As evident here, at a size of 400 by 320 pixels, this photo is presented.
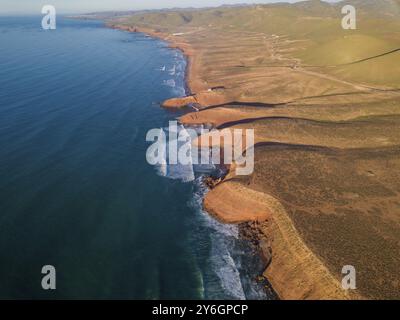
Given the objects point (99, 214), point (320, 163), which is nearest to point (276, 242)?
point (320, 163)

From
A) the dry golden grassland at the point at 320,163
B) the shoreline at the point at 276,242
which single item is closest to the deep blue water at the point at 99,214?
the shoreline at the point at 276,242

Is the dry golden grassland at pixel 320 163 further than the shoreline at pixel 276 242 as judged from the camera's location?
Yes

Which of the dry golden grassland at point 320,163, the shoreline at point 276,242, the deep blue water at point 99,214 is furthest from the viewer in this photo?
the deep blue water at point 99,214

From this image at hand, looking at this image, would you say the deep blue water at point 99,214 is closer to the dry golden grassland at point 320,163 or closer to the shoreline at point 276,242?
the shoreline at point 276,242

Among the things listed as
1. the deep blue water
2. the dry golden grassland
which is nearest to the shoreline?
the dry golden grassland

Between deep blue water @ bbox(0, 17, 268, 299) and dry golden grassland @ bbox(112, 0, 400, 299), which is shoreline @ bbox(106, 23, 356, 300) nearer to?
dry golden grassland @ bbox(112, 0, 400, 299)
